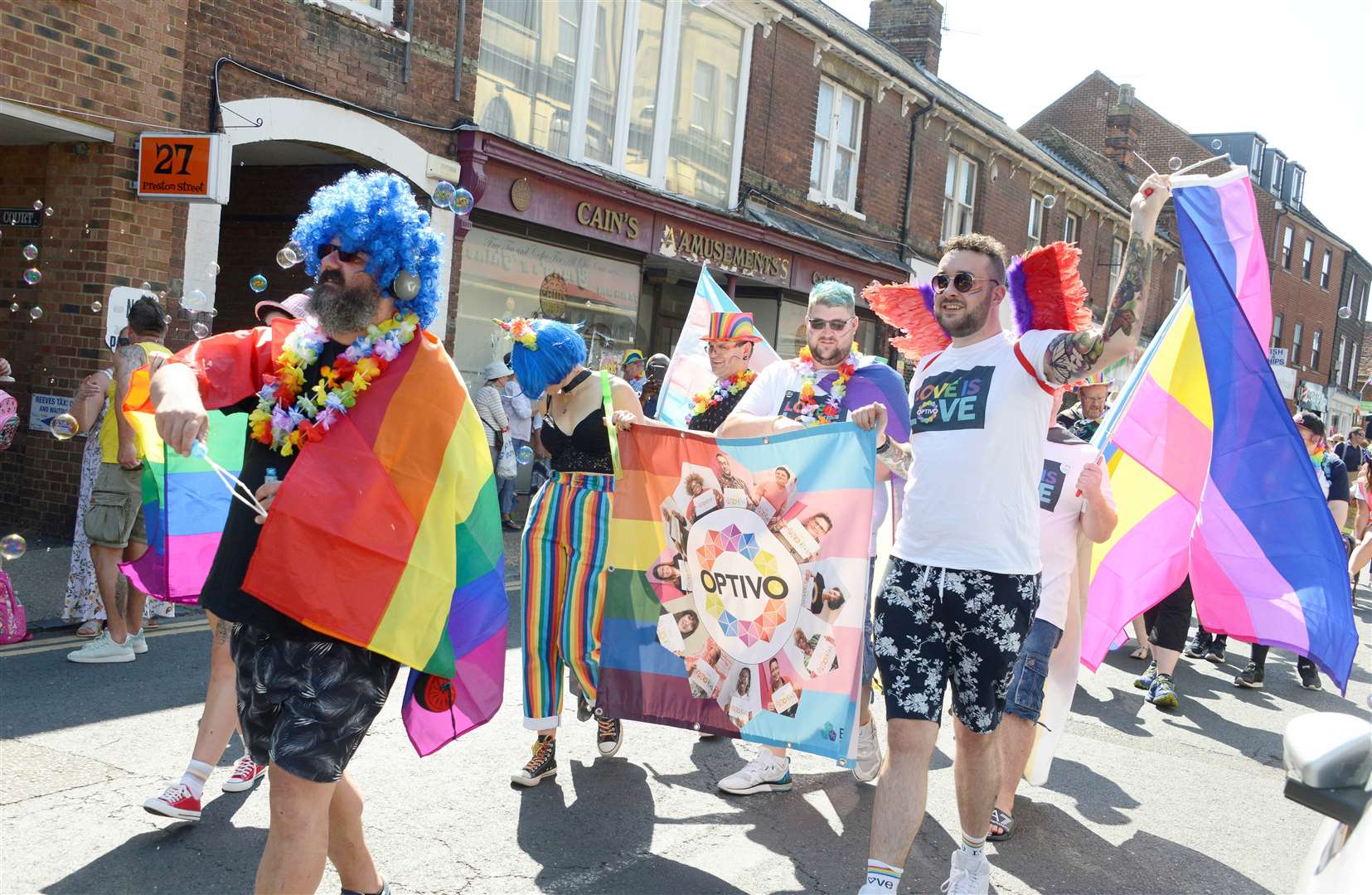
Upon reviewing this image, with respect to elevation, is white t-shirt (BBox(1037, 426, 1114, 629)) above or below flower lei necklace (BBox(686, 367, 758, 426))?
below

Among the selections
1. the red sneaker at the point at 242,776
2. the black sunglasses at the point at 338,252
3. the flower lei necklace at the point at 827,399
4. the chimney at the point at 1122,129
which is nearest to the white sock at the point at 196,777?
the red sneaker at the point at 242,776

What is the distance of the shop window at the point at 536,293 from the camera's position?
41.7 feet

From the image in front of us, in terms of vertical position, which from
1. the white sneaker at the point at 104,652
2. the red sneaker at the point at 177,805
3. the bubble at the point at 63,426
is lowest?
the white sneaker at the point at 104,652

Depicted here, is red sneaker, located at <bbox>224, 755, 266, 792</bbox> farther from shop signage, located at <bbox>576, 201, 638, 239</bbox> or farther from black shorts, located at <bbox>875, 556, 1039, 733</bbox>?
shop signage, located at <bbox>576, 201, 638, 239</bbox>

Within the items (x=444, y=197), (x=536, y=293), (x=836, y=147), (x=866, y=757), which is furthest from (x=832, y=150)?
(x=866, y=757)

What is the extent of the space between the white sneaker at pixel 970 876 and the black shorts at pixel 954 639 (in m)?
0.46

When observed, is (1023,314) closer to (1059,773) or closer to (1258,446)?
(1258,446)

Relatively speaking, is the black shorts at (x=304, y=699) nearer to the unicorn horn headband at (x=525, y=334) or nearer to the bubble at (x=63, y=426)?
the unicorn horn headband at (x=525, y=334)

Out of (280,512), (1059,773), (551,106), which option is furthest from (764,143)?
(280,512)

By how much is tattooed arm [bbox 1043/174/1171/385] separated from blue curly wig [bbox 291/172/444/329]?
1908 millimetres

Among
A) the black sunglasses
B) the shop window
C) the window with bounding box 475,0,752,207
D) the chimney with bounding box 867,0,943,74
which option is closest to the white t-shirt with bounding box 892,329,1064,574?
the black sunglasses

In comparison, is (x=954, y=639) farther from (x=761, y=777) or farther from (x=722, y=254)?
(x=722, y=254)

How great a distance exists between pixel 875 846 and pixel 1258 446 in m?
2.13

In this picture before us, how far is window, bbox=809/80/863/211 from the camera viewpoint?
1791 cm
